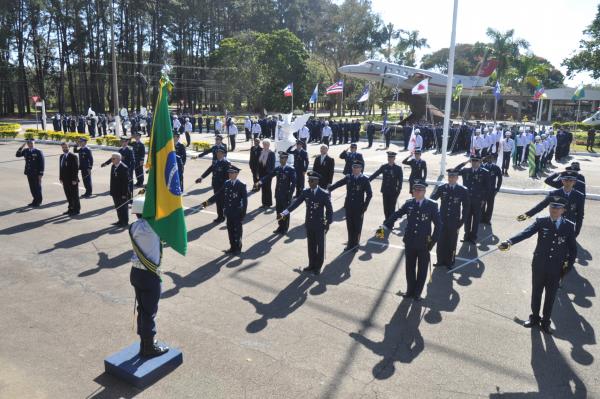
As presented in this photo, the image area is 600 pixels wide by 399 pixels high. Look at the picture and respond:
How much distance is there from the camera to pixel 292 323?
6543mm

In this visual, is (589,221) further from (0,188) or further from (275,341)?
(0,188)

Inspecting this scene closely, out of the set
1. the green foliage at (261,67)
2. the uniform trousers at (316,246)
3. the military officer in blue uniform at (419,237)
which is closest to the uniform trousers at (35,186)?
the uniform trousers at (316,246)

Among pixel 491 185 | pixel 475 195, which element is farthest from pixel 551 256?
pixel 491 185

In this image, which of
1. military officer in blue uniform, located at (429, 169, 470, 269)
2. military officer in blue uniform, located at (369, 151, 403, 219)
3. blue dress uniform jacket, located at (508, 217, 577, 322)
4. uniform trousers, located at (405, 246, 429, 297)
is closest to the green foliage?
military officer in blue uniform, located at (369, 151, 403, 219)

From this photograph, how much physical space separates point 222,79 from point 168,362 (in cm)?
5222

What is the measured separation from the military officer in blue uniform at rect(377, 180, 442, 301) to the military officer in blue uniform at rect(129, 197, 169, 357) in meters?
3.66

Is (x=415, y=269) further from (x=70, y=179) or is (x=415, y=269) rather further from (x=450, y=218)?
(x=70, y=179)

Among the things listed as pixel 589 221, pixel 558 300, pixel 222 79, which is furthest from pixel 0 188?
pixel 222 79

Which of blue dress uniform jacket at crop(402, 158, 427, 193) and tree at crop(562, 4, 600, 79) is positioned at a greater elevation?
tree at crop(562, 4, 600, 79)

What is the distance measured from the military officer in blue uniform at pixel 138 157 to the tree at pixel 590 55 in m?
39.6

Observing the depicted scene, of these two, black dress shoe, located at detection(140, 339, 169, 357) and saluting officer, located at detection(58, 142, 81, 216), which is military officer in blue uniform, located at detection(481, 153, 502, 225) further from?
saluting officer, located at detection(58, 142, 81, 216)

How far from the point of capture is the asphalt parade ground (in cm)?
515

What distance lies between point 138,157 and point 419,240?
473 inches

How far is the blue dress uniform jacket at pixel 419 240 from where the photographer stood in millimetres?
7258
